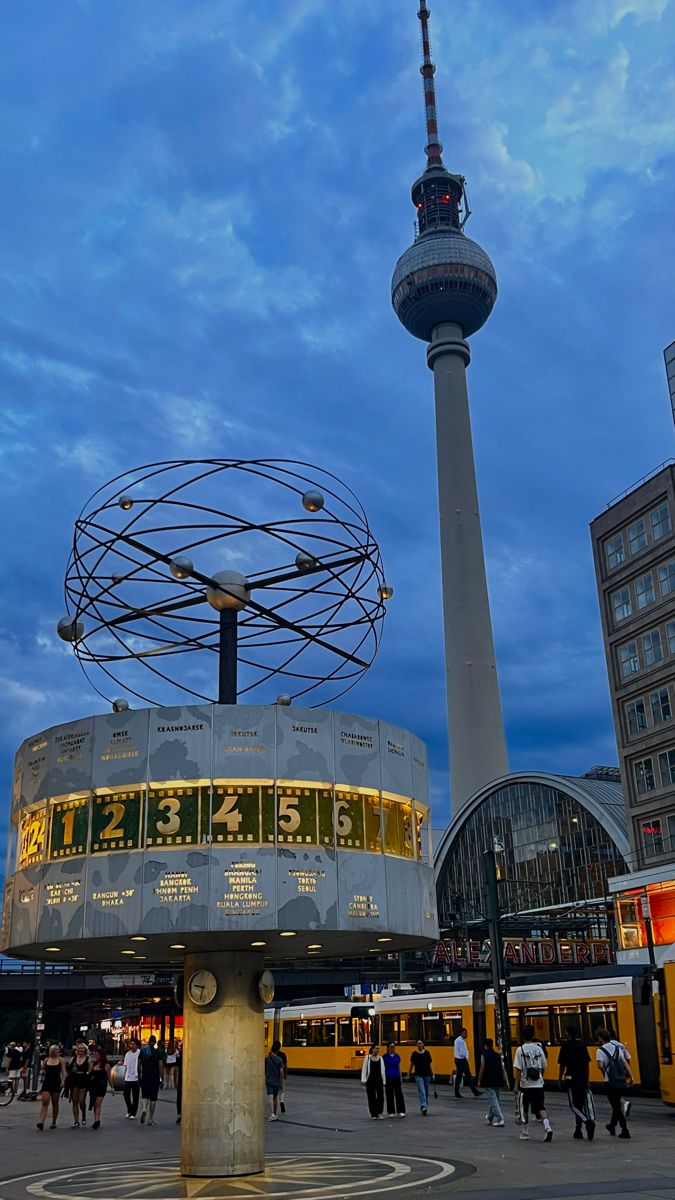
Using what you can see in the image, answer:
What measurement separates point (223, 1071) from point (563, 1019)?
18.7m

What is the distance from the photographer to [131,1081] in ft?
90.8

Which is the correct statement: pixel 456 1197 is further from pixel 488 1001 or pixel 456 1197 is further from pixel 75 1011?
pixel 75 1011

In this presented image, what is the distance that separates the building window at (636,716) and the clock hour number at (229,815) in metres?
43.1

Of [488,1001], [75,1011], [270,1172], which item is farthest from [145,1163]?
[75,1011]

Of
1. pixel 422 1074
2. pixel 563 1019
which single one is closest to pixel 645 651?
pixel 563 1019

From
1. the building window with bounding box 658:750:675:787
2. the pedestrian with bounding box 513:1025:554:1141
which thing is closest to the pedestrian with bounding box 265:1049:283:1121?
the pedestrian with bounding box 513:1025:554:1141

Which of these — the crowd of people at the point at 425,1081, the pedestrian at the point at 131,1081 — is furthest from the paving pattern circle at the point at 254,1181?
the pedestrian at the point at 131,1081

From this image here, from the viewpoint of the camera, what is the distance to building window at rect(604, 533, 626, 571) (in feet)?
195

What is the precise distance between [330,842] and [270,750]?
183 cm

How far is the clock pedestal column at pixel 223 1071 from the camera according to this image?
16719 mm

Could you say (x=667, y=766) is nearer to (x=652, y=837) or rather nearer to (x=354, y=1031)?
(x=652, y=837)

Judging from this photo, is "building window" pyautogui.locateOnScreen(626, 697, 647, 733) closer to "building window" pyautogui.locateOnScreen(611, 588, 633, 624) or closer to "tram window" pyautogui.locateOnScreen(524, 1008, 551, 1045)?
"building window" pyautogui.locateOnScreen(611, 588, 633, 624)

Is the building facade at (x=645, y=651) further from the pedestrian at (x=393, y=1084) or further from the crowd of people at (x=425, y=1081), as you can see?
the pedestrian at (x=393, y=1084)

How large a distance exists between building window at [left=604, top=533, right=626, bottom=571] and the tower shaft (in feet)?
153
